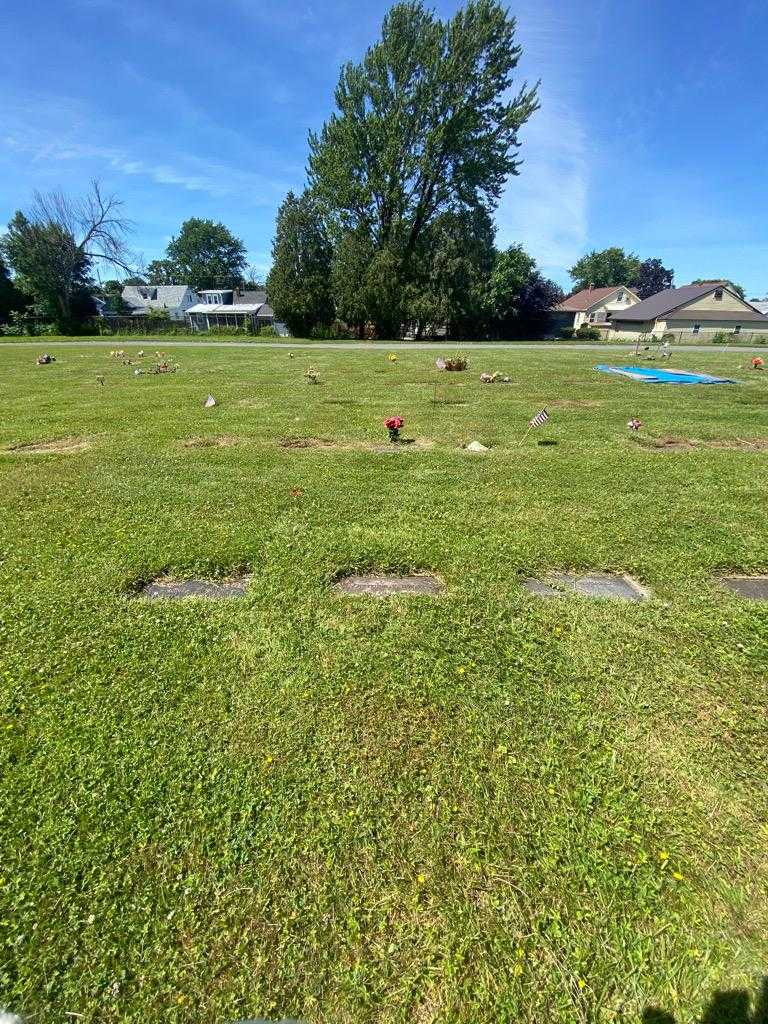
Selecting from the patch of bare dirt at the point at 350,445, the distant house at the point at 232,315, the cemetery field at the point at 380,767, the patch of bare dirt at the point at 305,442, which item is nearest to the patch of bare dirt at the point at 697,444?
the cemetery field at the point at 380,767

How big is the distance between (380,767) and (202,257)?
9884 cm

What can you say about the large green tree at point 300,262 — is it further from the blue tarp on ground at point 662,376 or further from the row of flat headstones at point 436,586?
the row of flat headstones at point 436,586

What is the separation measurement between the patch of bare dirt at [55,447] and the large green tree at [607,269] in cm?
8805

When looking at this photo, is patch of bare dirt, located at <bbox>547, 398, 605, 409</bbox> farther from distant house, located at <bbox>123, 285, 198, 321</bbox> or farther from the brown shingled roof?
distant house, located at <bbox>123, 285, 198, 321</bbox>

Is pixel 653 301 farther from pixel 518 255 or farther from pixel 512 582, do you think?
pixel 512 582

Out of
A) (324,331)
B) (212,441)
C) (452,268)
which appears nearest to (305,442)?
(212,441)

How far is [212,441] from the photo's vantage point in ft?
22.7

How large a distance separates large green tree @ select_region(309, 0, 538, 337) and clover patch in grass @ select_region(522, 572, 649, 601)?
31627 millimetres

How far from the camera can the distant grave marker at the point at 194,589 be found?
10.2 feet

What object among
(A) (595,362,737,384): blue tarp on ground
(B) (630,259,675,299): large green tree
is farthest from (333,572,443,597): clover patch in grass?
(B) (630,259,675,299): large green tree

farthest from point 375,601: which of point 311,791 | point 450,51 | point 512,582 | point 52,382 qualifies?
point 450,51

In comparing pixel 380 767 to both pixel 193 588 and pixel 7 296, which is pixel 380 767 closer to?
pixel 193 588

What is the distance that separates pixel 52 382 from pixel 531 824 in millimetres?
15358

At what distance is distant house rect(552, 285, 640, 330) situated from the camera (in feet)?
179
